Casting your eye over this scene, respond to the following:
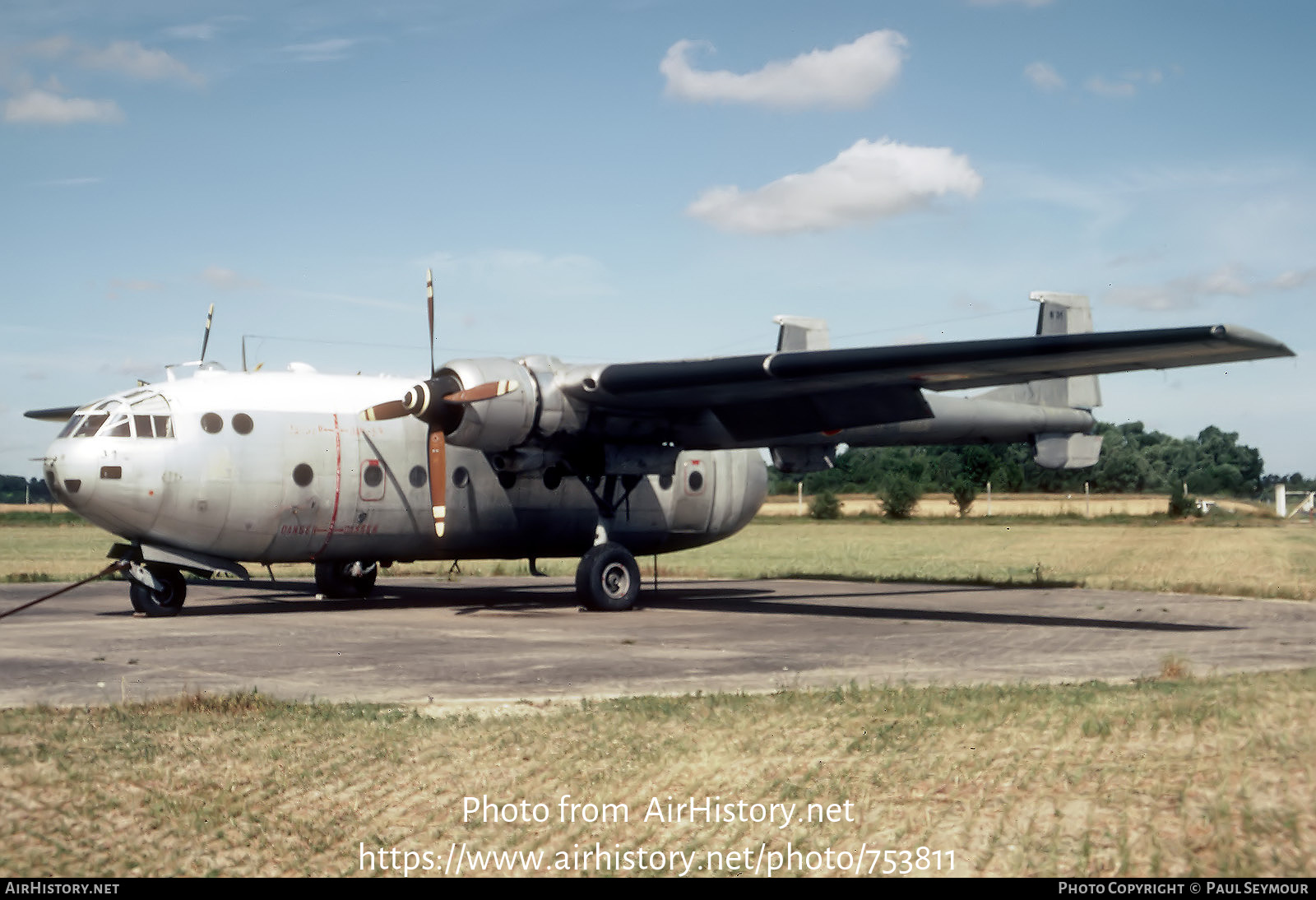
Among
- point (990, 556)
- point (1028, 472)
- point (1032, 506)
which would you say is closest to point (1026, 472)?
point (1028, 472)

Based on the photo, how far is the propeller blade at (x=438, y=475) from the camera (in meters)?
21.3

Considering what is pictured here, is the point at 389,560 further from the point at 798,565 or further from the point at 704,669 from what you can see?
the point at 798,565

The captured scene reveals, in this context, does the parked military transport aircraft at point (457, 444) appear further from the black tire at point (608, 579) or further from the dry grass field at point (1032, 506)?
the dry grass field at point (1032, 506)

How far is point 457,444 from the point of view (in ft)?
67.5

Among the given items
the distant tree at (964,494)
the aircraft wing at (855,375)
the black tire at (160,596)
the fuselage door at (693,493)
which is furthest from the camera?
the distant tree at (964,494)

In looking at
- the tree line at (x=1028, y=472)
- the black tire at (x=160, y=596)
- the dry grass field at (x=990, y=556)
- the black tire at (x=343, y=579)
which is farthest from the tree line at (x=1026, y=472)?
the black tire at (x=160, y=596)

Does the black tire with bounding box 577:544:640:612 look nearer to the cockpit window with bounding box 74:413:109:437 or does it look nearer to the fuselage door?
the fuselage door

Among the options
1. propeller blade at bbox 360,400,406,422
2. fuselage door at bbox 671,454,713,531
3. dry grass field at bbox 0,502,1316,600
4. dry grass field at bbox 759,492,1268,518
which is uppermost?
propeller blade at bbox 360,400,406,422

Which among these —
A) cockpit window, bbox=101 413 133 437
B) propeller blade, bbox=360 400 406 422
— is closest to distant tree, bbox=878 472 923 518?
propeller blade, bbox=360 400 406 422

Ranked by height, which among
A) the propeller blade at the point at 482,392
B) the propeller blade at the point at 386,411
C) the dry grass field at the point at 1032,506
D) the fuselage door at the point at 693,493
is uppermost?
the propeller blade at the point at 482,392

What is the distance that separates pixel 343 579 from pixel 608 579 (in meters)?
6.04

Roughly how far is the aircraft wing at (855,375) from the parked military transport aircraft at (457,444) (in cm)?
4

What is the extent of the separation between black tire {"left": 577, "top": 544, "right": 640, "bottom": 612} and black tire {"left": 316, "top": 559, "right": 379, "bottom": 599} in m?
5.02

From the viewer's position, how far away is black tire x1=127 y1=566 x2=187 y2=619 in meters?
20.4
